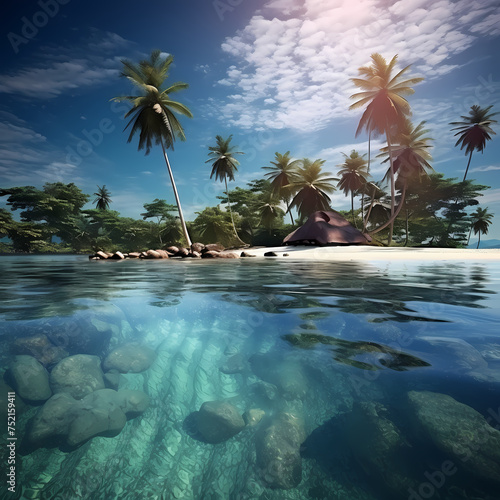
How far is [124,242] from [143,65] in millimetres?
23588

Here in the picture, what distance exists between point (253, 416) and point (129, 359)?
3.09 ft

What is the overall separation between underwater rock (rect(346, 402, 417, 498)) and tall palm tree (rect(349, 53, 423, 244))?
24.7 metres

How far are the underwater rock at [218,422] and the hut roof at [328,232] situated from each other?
20090 mm

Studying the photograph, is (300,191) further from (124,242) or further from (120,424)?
(120,424)

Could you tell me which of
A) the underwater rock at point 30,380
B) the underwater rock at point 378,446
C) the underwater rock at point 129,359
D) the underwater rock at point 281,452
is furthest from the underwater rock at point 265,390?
the underwater rock at point 30,380

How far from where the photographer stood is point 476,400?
1414mm

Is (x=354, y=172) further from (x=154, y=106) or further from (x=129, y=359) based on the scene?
(x=129, y=359)

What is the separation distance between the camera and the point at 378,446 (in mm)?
1246

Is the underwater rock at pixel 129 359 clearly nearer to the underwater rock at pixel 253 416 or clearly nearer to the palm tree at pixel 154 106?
Result: the underwater rock at pixel 253 416

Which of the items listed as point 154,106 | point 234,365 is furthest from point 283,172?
point 234,365

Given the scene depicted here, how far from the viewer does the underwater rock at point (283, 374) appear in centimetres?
165

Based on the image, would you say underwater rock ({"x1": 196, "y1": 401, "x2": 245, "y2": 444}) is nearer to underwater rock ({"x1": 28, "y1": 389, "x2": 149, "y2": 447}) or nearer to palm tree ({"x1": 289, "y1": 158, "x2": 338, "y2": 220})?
underwater rock ({"x1": 28, "y1": 389, "x2": 149, "y2": 447})

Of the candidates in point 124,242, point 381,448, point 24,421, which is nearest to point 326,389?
point 381,448

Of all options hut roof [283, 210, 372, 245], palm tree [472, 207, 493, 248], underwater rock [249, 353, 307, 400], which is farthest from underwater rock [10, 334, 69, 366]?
palm tree [472, 207, 493, 248]
